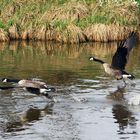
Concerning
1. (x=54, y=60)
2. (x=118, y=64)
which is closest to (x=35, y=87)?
(x=118, y=64)

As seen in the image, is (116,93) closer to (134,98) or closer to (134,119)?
(134,98)

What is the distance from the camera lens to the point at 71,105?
1748 centimetres

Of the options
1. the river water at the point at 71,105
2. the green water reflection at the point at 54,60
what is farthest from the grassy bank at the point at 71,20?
the river water at the point at 71,105

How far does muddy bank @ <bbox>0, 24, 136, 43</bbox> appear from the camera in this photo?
1395 inches

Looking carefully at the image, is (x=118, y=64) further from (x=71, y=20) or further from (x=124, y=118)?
(x=71, y=20)

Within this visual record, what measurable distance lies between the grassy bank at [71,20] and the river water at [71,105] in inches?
321

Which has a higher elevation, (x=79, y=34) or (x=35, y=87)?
(x=35, y=87)

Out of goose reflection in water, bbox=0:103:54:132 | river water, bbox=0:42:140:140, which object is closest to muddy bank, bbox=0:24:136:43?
river water, bbox=0:42:140:140

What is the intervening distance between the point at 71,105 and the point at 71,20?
1942 centimetres

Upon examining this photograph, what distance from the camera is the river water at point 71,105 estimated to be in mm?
14633

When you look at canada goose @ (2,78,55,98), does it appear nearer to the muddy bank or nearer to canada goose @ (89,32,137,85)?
canada goose @ (89,32,137,85)

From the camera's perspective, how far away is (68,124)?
15469 millimetres

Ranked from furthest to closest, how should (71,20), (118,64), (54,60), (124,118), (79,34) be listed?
1. (71,20)
2. (79,34)
3. (54,60)
4. (118,64)
5. (124,118)

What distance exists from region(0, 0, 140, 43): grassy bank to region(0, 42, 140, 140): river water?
814 cm
